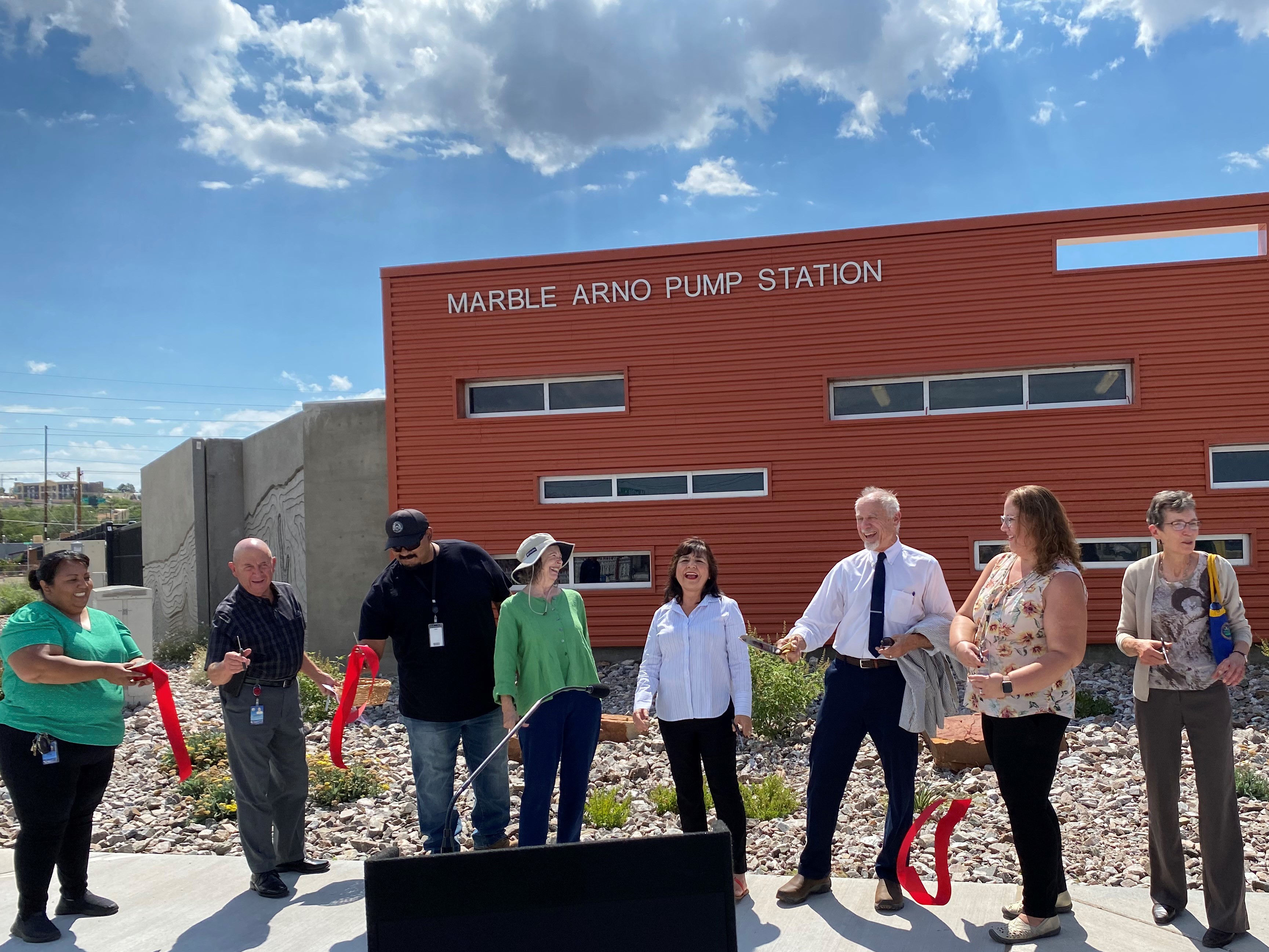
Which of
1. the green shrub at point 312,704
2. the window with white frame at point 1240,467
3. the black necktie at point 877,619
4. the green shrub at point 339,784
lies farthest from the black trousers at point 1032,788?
the window with white frame at point 1240,467

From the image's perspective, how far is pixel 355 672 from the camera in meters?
4.36

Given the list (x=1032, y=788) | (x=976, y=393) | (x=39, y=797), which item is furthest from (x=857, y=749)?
(x=976, y=393)

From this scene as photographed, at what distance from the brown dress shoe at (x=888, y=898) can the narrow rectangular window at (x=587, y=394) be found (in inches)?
360

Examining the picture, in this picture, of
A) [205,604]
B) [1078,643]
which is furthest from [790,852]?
[205,604]

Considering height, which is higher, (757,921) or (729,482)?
(729,482)

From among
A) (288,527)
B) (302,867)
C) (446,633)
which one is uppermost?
(288,527)

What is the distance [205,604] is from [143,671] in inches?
502

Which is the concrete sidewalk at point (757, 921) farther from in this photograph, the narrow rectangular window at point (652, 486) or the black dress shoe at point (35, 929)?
the narrow rectangular window at point (652, 486)

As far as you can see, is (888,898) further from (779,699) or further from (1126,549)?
(1126,549)

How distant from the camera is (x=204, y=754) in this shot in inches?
297

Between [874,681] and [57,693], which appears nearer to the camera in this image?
[874,681]

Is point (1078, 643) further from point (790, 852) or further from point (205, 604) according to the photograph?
point (205, 604)

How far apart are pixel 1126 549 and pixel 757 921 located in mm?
9286

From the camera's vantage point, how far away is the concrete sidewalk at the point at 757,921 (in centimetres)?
369
